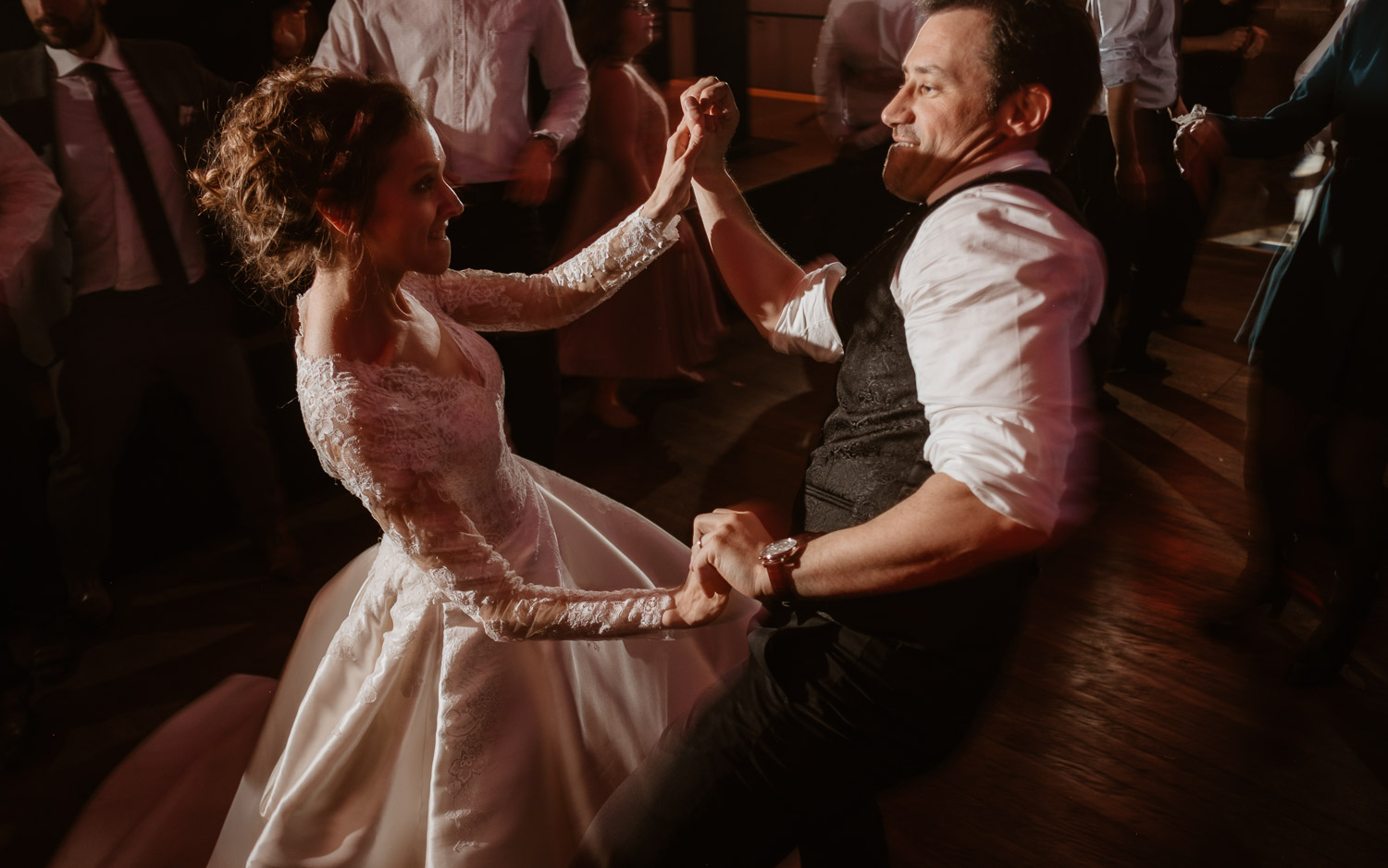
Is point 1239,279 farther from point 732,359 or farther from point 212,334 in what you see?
point 212,334

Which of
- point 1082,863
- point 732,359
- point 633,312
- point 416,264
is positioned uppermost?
point 416,264

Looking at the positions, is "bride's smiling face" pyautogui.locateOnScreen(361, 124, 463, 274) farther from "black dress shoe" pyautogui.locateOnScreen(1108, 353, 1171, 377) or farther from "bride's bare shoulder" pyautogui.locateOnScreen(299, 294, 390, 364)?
"black dress shoe" pyautogui.locateOnScreen(1108, 353, 1171, 377)

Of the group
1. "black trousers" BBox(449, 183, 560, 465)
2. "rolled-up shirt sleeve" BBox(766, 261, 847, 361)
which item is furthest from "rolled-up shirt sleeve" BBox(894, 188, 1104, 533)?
"black trousers" BBox(449, 183, 560, 465)

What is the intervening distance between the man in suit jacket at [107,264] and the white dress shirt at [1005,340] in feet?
6.43

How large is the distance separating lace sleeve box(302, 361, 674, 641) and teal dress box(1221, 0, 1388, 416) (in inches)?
59.3

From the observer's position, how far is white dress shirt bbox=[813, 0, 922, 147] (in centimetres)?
282

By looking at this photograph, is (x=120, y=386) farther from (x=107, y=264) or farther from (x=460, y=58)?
(x=460, y=58)

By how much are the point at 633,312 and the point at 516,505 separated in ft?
6.39

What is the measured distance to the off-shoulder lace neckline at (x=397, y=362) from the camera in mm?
1277

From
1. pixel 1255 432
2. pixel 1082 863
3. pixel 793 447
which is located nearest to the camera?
pixel 1082 863

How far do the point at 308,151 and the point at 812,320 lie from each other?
0.72 metres

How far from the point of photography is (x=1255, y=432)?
84.2 inches

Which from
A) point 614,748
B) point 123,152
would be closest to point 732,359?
point 123,152

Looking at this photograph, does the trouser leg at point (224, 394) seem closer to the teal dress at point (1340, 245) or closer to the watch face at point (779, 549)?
the watch face at point (779, 549)
